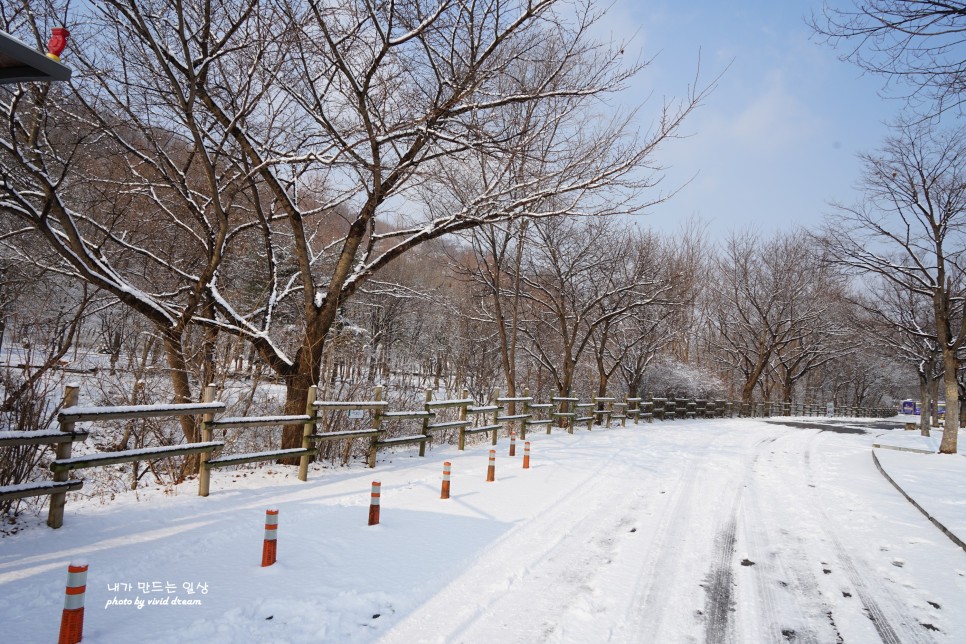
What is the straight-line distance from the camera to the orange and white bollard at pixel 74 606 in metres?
3.12

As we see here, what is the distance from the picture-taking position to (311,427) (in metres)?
8.48

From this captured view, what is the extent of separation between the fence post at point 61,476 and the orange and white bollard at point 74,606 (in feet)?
8.52

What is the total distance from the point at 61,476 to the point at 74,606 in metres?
2.72

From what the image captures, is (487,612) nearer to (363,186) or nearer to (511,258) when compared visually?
(363,186)

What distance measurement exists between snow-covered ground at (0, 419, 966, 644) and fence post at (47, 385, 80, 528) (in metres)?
0.13

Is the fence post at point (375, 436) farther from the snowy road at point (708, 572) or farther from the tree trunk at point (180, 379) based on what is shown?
the snowy road at point (708, 572)

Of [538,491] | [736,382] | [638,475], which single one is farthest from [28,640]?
[736,382]

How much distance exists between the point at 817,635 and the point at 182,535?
6.15m

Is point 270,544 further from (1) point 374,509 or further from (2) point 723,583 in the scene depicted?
(2) point 723,583

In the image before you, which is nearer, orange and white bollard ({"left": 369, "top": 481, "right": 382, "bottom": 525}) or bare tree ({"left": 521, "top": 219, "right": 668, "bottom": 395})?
orange and white bollard ({"left": 369, "top": 481, "right": 382, "bottom": 525})

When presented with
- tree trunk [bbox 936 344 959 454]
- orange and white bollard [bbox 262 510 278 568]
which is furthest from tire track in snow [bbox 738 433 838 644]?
tree trunk [bbox 936 344 959 454]

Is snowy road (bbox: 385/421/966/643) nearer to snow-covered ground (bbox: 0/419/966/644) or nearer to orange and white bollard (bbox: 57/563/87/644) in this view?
snow-covered ground (bbox: 0/419/966/644)

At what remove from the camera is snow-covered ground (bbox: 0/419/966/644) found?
3938mm

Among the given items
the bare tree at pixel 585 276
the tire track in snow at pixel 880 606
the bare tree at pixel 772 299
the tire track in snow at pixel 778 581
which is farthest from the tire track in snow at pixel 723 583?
the bare tree at pixel 772 299
